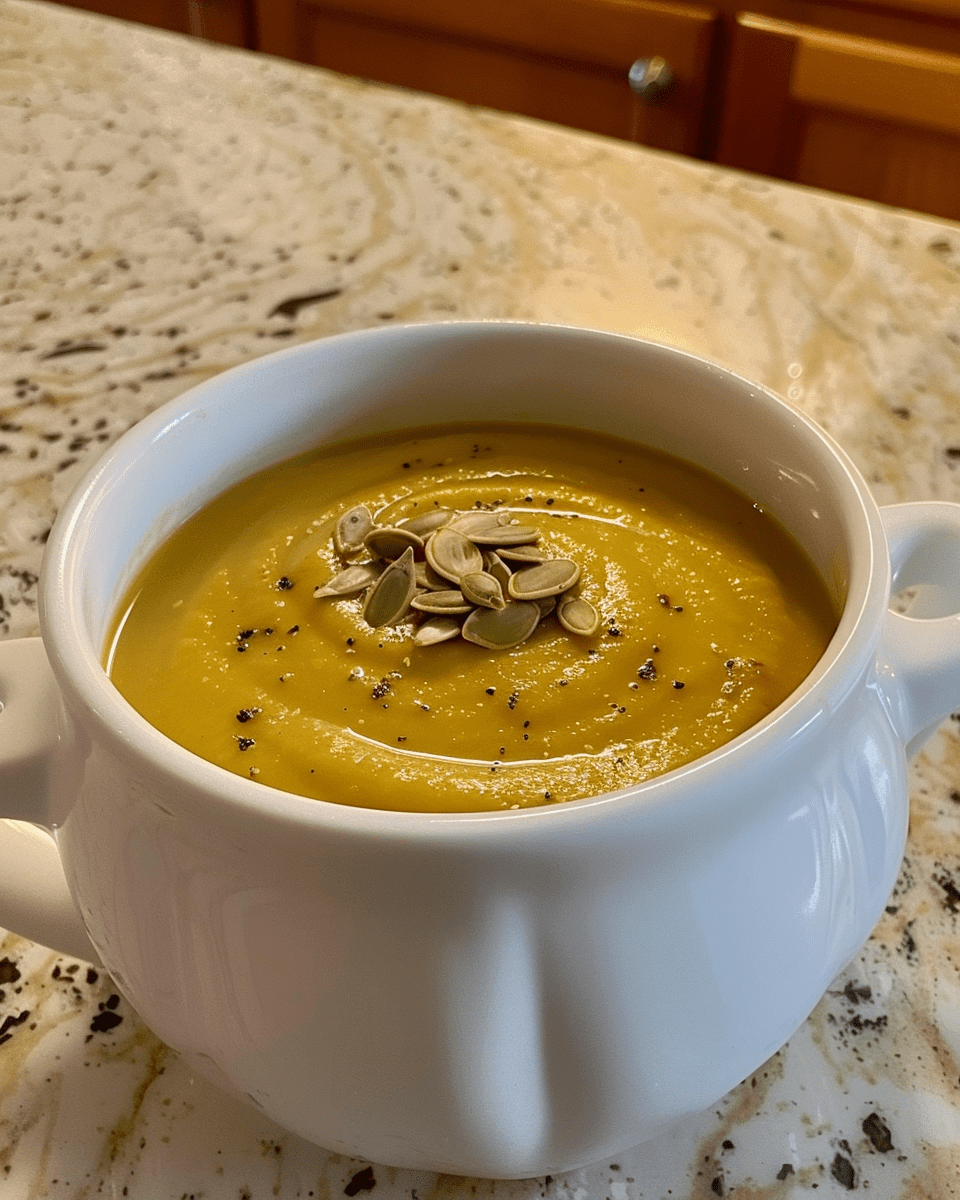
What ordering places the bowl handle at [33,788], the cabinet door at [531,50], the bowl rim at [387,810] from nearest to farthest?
the bowl rim at [387,810] < the bowl handle at [33,788] < the cabinet door at [531,50]

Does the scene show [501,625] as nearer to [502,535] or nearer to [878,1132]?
[502,535]

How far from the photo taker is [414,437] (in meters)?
0.62

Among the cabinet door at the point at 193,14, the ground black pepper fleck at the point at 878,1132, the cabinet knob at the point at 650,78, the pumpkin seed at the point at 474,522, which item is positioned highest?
the pumpkin seed at the point at 474,522

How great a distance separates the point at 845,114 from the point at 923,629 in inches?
65.0

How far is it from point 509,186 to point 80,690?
912 mm

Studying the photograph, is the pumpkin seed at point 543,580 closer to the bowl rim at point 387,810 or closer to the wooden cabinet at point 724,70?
the bowl rim at point 387,810

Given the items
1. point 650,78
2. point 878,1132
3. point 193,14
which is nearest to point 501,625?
point 878,1132

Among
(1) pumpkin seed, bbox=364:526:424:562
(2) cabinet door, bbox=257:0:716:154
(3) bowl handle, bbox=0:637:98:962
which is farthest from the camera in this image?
(2) cabinet door, bbox=257:0:716:154

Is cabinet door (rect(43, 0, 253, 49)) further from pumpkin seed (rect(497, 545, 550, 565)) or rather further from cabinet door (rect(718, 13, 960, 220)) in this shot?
pumpkin seed (rect(497, 545, 550, 565))

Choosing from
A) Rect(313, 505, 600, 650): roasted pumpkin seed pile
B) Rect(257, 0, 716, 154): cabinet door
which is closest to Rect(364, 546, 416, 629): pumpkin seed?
Rect(313, 505, 600, 650): roasted pumpkin seed pile

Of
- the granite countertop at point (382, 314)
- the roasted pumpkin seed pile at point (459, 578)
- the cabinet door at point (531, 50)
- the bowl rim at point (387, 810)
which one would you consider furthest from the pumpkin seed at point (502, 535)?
the cabinet door at point (531, 50)

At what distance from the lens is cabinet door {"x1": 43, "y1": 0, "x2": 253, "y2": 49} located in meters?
2.34

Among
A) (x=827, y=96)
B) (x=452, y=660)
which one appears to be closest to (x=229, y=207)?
(x=452, y=660)

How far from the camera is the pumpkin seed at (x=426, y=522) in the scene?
549mm
